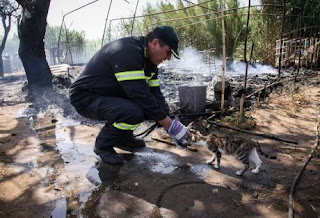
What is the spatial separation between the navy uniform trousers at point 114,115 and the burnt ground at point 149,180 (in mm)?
350

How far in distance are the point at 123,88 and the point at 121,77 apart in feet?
0.51

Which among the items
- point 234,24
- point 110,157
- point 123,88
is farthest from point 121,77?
point 234,24

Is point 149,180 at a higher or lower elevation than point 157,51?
lower

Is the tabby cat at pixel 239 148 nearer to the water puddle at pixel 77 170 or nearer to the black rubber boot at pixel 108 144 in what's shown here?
the black rubber boot at pixel 108 144

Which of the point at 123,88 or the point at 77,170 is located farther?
the point at 77,170

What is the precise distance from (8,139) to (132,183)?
2.89m

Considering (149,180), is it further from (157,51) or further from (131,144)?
(157,51)

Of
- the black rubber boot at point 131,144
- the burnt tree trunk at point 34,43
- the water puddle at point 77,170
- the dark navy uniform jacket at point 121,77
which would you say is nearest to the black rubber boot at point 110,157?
the water puddle at point 77,170

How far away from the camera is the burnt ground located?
2.45 meters

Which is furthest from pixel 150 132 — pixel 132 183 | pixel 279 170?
pixel 279 170

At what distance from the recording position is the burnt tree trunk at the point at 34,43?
8812 mm

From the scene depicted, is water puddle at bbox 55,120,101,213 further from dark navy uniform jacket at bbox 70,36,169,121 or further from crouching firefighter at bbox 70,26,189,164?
dark navy uniform jacket at bbox 70,36,169,121

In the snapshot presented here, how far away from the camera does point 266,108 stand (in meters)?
5.93

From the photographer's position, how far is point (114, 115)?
3314mm
